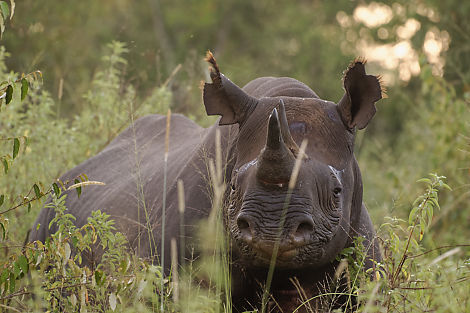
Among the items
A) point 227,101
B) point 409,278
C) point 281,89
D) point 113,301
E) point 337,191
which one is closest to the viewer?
point 113,301

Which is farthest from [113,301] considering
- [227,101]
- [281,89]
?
[281,89]

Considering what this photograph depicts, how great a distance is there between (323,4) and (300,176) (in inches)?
748

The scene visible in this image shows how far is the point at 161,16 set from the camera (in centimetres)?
2739

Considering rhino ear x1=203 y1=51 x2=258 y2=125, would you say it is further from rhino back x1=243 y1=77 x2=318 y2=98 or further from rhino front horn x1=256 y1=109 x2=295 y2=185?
rhino front horn x1=256 y1=109 x2=295 y2=185

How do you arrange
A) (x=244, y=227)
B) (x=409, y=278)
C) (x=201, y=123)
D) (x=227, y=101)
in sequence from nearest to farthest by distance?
(x=244, y=227) < (x=409, y=278) < (x=227, y=101) < (x=201, y=123)

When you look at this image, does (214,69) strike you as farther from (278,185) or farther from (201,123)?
(201,123)

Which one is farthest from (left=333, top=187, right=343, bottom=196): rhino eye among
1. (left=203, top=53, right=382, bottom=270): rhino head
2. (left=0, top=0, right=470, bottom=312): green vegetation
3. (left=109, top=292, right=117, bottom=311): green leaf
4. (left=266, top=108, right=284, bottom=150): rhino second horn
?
(left=109, top=292, right=117, bottom=311): green leaf

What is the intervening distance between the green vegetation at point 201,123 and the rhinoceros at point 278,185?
184mm

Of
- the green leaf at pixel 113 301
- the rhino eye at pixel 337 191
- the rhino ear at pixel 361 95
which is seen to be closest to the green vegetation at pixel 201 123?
the green leaf at pixel 113 301

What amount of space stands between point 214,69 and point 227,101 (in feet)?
0.81

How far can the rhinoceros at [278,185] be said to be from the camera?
4344mm

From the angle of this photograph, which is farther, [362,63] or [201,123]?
[201,123]

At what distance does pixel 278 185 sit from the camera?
14.4ft

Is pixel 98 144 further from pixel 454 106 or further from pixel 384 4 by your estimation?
pixel 384 4
